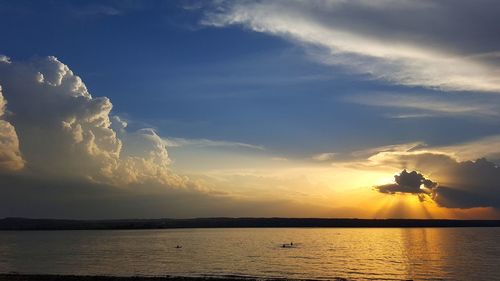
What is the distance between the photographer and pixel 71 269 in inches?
3297

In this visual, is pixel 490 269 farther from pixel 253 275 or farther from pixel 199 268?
pixel 199 268

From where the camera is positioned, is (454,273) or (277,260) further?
(277,260)

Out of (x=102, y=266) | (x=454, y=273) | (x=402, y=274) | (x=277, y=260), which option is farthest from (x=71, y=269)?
(x=454, y=273)

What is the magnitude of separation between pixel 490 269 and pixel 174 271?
5427cm

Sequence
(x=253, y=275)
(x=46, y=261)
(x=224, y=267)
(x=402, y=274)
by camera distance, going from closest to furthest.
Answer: (x=253, y=275), (x=402, y=274), (x=224, y=267), (x=46, y=261)

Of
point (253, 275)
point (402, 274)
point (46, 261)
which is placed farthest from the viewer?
point (46, 261)

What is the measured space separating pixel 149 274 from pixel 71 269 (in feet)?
53.7

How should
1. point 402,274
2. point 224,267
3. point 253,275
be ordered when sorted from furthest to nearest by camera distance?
point 224,267 → point 402,274 → point 253,275

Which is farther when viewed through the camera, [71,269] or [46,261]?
[46,261]

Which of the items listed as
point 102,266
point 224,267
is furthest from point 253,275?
point 102,266

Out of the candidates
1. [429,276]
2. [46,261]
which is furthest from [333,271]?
[46,261]

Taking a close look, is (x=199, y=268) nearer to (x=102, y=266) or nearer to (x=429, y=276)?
(x=102, y=266)

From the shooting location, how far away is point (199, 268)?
85.7 meters

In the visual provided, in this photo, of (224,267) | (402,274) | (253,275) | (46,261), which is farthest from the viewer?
(46,261)
